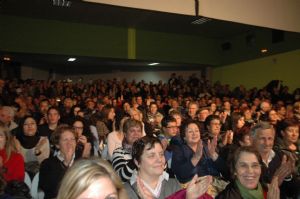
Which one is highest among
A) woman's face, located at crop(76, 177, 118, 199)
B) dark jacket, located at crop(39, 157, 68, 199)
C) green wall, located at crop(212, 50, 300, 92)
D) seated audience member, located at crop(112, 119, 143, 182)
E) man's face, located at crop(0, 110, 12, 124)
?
green wall, located at crop(212, 50, 300, 92)

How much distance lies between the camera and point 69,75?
16.3 meters

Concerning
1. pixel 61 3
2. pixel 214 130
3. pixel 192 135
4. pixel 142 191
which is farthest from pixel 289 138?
pixel 61 3

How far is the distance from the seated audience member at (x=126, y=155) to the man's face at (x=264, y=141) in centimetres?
118

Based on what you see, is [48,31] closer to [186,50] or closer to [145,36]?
[145,36]

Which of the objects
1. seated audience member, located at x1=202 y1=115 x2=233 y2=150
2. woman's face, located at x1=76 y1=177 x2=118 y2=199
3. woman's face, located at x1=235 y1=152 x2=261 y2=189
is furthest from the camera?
seated audience member, located at x1=202 y1=115 x2=233 y2=150

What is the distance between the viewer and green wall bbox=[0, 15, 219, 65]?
10078 millimetres

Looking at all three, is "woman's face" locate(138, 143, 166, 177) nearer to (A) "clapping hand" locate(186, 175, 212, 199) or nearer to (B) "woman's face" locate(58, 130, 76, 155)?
(A) "clapping hand" locate(186, 175, 212, 199)

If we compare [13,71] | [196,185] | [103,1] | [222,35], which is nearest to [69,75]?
[13,71]

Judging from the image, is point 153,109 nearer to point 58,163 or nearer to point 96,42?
point 58,163

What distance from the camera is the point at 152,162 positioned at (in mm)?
2314

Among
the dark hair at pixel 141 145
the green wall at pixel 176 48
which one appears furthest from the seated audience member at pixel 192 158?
the green wall at pixel 176 48

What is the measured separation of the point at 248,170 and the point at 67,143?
5.29ft

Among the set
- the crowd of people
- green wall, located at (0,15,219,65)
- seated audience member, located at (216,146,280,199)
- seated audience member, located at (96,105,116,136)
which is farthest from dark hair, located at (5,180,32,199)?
green wall, located at (0,15,219,65)

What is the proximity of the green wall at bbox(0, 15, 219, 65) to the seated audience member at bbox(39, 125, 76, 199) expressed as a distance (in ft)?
25.7
